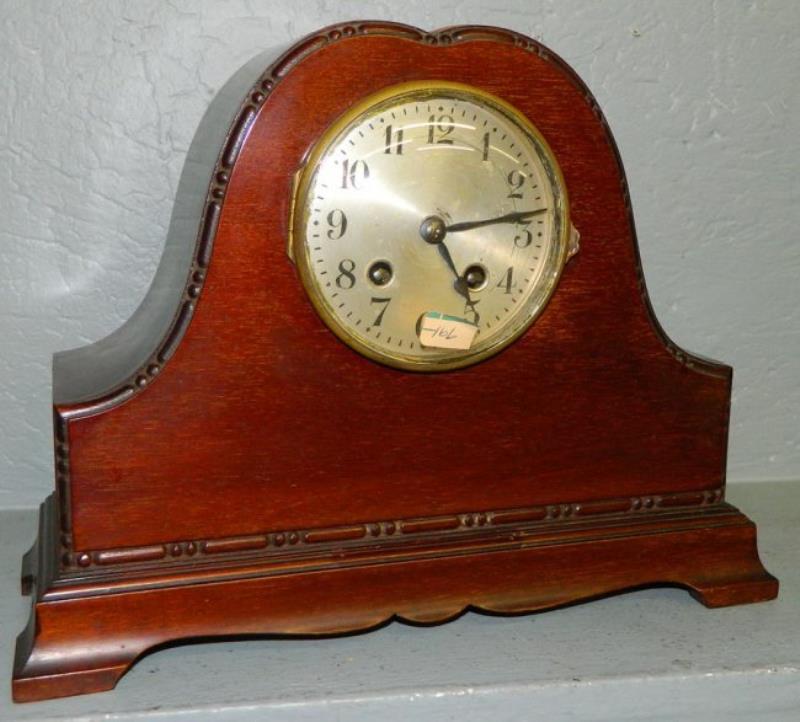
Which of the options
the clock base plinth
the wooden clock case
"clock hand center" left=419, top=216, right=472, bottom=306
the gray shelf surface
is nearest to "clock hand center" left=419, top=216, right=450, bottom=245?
"clock hand center" left=419, top=216, right=472, bottom=306

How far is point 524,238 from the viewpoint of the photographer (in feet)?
3.77

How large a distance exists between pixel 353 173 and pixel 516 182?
17 cm

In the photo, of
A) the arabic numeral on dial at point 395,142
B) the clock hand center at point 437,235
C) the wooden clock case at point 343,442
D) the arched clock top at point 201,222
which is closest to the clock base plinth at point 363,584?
the wooden clock case at point 343,442

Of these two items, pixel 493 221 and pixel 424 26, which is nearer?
pixel 493 221

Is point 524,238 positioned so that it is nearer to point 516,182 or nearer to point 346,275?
point 516,182

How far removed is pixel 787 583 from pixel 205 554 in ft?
2.29

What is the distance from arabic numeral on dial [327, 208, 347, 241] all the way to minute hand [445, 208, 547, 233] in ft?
0.34

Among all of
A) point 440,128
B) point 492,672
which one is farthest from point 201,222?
point 492,672

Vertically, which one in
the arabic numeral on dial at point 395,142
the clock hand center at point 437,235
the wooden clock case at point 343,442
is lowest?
the wooden clock case at point 343,442

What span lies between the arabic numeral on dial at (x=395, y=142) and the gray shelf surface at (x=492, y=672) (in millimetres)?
507

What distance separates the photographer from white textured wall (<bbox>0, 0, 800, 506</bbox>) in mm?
1425

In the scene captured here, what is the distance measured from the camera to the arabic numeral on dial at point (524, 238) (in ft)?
3.76

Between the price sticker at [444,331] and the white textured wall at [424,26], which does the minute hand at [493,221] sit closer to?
the price sticker at [444,331]

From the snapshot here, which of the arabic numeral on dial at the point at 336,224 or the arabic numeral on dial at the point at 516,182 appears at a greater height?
the arabic numeral on dial at the point at 516,182
